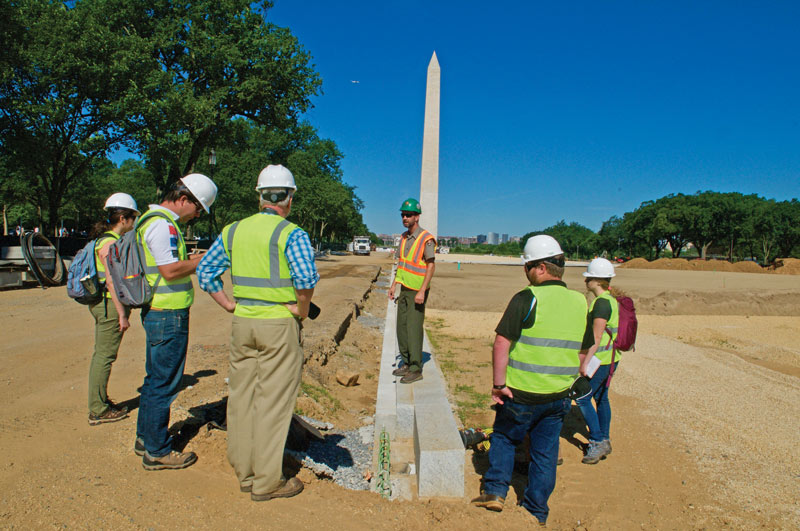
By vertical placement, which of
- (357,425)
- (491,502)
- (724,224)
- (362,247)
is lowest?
(357,425)

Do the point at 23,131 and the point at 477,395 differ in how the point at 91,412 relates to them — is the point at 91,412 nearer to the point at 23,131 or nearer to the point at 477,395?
the point at 477,395

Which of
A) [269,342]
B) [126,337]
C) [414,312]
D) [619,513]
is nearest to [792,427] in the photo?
[619,513]

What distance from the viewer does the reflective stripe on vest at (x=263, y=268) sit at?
2.81m

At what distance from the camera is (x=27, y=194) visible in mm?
34094

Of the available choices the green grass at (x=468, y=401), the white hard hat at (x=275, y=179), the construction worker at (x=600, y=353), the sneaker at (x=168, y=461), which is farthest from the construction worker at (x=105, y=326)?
the construction worker at (x=600, y=353)

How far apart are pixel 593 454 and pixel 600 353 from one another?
984 millimetres

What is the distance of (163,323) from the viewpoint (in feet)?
10.5

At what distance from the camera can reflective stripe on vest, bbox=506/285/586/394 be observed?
304 cm

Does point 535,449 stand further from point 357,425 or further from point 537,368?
point 357,425

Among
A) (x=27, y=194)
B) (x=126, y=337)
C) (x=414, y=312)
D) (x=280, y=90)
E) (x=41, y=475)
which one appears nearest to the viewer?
(x=41, y=475)

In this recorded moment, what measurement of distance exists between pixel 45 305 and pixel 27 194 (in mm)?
30352

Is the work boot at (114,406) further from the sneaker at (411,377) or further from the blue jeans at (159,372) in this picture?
the sneaker at (411,377)

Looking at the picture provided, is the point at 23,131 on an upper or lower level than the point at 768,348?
upper

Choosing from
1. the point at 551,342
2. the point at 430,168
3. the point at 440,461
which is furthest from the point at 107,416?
the point at 430,168
